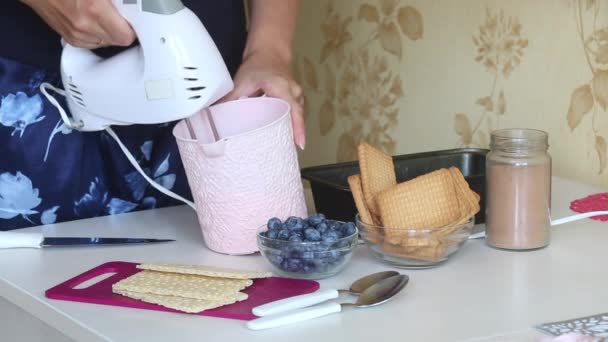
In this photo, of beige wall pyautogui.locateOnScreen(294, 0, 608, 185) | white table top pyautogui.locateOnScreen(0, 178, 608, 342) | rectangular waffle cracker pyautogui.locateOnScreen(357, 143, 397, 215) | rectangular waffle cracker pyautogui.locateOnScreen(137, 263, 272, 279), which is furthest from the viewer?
beige wall pyautogui.locateOnScreen(294, 0, 608, 185)

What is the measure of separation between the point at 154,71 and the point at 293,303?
0.34 m

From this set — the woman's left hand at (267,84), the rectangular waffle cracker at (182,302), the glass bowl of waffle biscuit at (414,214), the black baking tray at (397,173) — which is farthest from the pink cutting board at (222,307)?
the woman's left hand at (267,84)

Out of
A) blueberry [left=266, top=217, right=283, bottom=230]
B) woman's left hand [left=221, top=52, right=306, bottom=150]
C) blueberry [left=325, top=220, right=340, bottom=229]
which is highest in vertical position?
woman's left hand [left=221, top=52, right=306, bottom=150]

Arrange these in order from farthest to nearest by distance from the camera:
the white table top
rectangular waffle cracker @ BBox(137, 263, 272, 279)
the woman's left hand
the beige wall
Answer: the beige wall < the woman's left hand < rectangular waffle cracker @ BBox(137, 263, 272, 279) < the white table top

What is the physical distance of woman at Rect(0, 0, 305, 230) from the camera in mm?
1394

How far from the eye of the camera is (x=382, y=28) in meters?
1.94

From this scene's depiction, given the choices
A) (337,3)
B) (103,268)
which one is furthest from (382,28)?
(103,268)

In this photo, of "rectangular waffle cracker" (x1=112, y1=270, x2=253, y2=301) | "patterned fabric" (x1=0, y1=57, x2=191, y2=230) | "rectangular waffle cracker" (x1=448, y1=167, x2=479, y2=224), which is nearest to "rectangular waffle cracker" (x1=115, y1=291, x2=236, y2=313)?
"rectangular waffle cracker" (x1=112, y1=270, x2=253, y2=301)

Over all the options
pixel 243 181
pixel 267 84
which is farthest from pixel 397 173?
pixel 243 181

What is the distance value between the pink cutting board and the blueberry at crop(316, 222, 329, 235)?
57mm

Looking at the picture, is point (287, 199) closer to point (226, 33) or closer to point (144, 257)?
point (144, 257)

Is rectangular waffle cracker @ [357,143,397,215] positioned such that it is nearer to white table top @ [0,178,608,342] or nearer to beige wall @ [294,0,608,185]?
white table top @ [0,178,608,342]

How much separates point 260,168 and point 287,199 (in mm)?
62

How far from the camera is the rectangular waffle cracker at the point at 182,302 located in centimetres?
99
